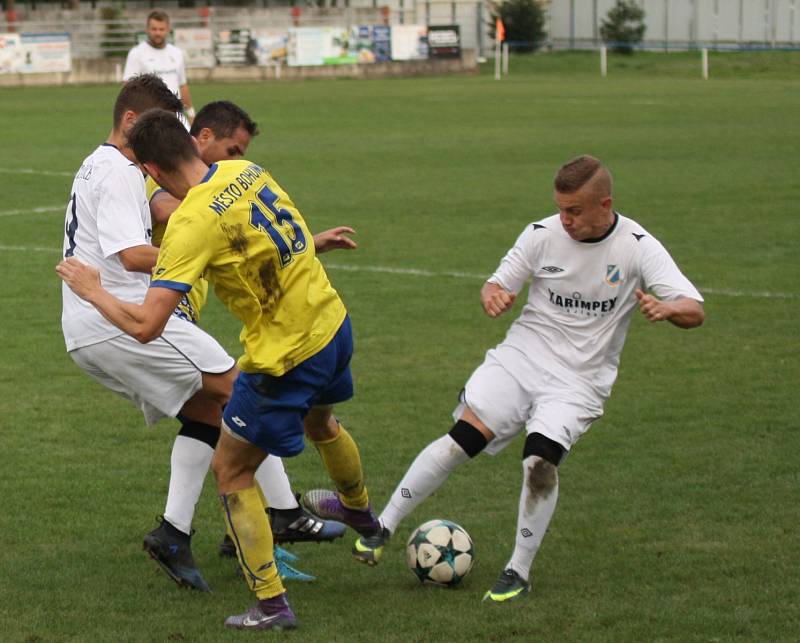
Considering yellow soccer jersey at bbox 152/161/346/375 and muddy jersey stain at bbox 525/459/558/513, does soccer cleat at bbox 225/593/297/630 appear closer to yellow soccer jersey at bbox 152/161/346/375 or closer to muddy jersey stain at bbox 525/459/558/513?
yellow soccer jersey at bbox 152/161/346/375

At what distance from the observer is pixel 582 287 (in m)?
5.65

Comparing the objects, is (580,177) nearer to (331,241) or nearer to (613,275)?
(613,275)

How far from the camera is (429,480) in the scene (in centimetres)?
569

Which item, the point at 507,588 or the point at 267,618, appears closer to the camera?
the point at 267,618

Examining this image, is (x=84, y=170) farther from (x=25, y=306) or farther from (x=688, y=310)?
(x=25, y=306)

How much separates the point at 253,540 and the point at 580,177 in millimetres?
1883

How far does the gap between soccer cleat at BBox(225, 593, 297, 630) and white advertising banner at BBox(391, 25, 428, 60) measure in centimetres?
4520

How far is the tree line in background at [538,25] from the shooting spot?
60625mm

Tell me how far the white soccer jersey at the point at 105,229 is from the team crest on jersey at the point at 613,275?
1858 mm

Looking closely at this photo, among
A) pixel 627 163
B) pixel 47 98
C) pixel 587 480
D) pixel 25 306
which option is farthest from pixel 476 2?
pixel 587 480

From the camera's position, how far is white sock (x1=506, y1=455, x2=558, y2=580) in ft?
17.6

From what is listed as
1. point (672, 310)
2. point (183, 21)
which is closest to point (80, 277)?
point (672, 310)

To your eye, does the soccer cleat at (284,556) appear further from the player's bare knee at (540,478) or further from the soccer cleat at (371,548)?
the player's bare knee at (540,478)

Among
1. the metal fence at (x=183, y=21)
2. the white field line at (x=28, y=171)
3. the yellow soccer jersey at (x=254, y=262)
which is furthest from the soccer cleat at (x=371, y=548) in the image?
the metal fence at (x=183, y=21)
